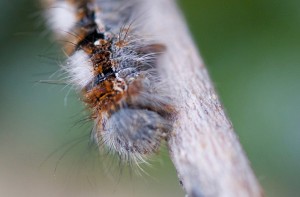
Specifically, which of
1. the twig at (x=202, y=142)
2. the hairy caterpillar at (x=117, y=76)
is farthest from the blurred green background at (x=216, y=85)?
the twig at (x=202, y=142)

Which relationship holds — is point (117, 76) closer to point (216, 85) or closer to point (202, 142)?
point (202, 142)

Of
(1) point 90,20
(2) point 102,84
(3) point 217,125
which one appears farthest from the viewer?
(1) point 90,20

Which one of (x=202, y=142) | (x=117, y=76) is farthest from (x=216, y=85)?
(x=202, y=142)

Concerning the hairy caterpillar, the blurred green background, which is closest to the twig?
the hairy caterpillar

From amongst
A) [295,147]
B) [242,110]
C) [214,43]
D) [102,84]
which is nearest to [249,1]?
[214,43]

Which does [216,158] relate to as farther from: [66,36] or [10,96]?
[10,96]

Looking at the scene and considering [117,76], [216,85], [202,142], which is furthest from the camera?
[216,85]

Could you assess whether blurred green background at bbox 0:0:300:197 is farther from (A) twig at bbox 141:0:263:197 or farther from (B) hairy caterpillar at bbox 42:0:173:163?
(A) twig at bbox 141:0:263:197

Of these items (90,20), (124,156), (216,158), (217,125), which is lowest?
(216,158)

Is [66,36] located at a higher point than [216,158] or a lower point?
higher
